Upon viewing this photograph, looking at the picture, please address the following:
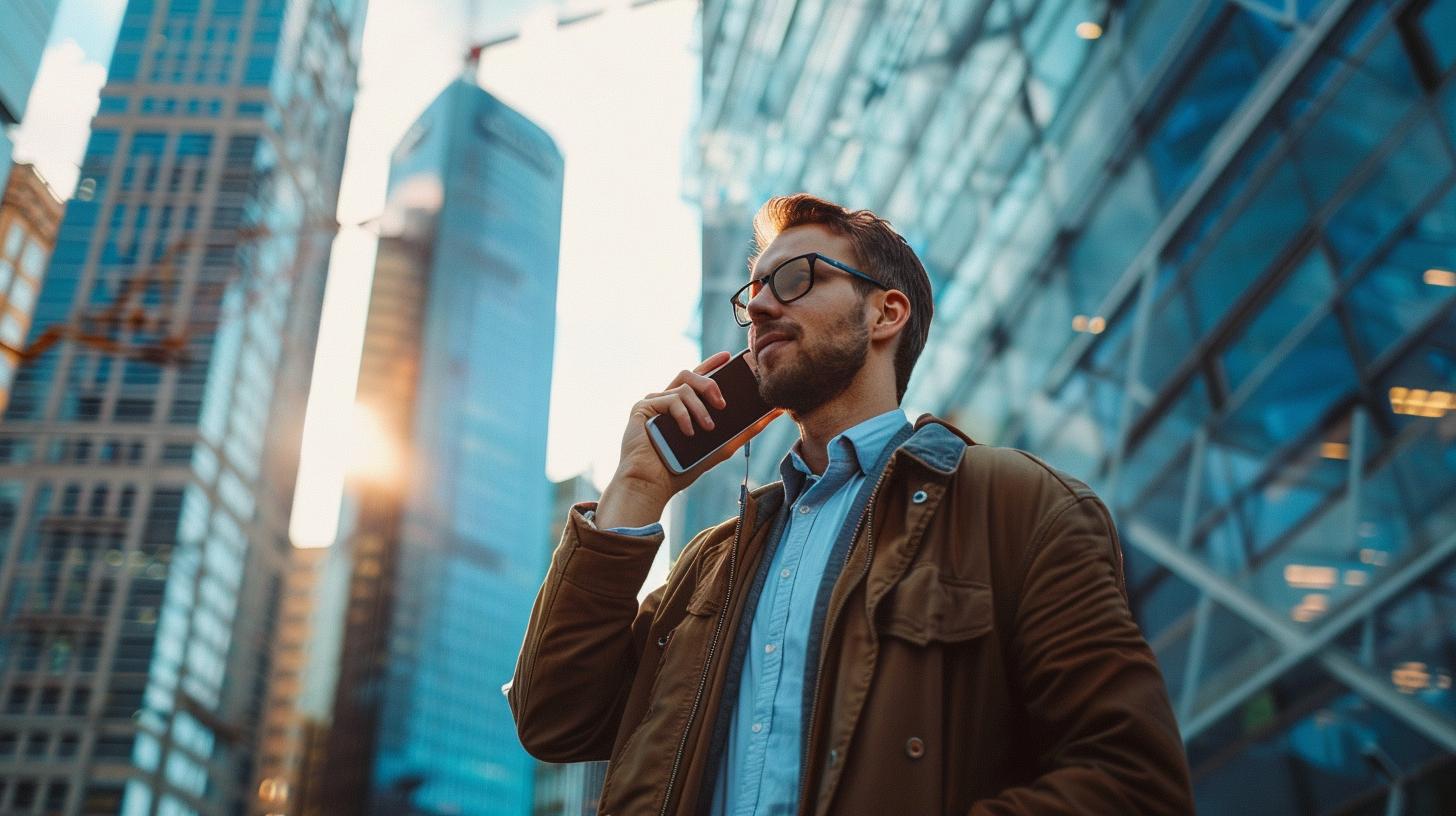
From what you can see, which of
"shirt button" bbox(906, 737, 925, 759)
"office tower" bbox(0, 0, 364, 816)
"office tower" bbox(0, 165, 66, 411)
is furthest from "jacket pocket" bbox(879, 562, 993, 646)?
"office tower" bbox(0, 0, 364, 816)

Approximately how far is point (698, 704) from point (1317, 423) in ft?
22.2

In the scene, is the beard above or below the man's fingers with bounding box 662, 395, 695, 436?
above

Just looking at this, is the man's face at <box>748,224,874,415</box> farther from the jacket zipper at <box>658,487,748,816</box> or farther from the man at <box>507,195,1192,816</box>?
the jacket zipper at <box>658,487,748,816</box>

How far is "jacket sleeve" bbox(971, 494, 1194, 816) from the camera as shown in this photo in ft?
5.08

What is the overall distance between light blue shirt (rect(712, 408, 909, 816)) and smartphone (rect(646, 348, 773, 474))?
0.49ft

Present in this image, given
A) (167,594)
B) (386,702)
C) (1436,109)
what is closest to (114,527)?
(167,594)

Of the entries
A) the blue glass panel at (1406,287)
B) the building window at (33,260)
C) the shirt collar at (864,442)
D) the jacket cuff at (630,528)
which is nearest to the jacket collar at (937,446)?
the shirt collar at (864,442)

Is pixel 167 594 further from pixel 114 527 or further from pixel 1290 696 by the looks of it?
pixel 1290 696

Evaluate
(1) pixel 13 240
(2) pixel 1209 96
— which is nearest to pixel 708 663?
(1) pixel 13 240

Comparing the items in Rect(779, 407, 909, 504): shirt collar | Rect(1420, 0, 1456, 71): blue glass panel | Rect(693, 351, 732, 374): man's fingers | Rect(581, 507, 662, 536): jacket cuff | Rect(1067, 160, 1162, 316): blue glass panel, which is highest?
Rect(1067, 160, 1162, 316): blue glass panel

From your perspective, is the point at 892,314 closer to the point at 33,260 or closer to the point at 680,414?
the point at 680,414

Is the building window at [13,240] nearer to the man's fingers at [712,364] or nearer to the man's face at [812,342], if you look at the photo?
the man's fingers at [712,364]

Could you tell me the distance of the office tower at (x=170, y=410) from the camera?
21.1 metres

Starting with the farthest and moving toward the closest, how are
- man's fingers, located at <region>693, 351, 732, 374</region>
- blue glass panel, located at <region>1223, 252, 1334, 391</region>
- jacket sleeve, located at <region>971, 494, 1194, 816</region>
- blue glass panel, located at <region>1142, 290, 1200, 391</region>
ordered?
blue glass panel, located at <region>1142, 290, 1200, 391</region> → blue glass panel, located at <region>1223, 252, 1334, 391</region> → man's fingers, located at <region>693, 351, 732, 374</region> → jacket sleeve, located at <region>971, 494, 1194, 816</region>
